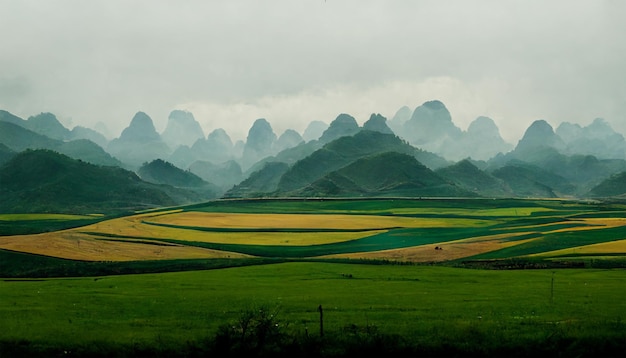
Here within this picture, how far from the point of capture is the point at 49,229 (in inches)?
4722

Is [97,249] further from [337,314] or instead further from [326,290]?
[337,314]

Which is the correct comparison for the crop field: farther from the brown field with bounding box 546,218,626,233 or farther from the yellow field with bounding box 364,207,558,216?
the yellow field with bounding box 364,207,558,216

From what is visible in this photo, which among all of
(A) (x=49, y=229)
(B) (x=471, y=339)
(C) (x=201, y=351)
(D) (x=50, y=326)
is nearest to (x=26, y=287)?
(D) (x=50, y=326)

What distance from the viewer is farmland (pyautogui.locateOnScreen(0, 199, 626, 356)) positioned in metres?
32.6

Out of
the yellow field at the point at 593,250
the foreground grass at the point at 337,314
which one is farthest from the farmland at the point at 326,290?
the yellow field at the point at 593,250

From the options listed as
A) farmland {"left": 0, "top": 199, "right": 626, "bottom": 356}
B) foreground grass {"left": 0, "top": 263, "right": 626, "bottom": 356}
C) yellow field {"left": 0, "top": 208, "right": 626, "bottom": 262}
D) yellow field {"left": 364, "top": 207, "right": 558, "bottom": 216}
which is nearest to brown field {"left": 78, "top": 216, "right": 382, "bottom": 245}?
yellow field {"left": 0, "top": 208, "right": 626, "bottom": 262}

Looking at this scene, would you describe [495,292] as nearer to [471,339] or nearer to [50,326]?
[471,339]

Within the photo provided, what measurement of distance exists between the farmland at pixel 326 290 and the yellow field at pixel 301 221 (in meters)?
11.6

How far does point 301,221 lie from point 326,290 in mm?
85766

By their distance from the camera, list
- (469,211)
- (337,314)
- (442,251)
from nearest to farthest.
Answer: (337,314) → (442,251) → (469,211)

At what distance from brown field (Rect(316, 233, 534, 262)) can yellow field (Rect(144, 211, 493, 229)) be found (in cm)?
3102

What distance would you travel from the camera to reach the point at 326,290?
4706 cm

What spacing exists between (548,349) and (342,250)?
55.0m

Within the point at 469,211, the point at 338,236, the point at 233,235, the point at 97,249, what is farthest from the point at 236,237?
the point at 469,211
